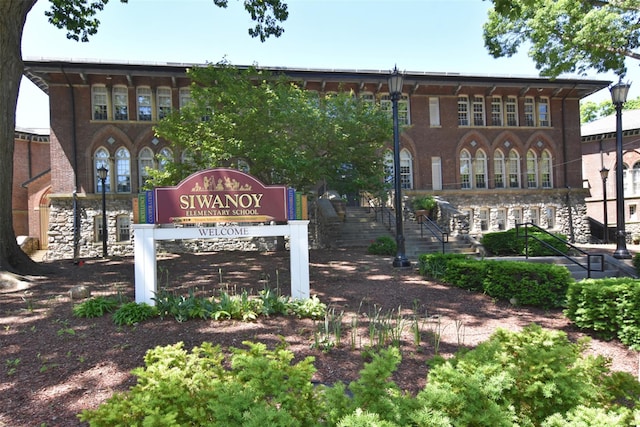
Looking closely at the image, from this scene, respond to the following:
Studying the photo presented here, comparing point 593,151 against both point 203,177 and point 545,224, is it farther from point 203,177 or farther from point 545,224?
point 203,177

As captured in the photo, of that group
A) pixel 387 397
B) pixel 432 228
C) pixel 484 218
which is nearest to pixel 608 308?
pixel 387 397

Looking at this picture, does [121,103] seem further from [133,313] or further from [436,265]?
[436,265]

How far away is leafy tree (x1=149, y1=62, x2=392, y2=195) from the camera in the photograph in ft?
42.8

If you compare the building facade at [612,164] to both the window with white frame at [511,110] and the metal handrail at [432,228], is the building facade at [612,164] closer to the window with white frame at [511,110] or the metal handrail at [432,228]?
the window with white frame at [511,110]

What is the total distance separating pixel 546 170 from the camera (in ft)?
79.8

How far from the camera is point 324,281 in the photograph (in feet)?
30.5

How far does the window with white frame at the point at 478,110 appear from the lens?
23.6 m

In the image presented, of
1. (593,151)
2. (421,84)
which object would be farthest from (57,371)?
(593,151)

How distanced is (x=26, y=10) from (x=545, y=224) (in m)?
26.9

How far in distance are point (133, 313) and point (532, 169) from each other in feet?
82.6

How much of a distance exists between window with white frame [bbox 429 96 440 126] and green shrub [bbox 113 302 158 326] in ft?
67.9

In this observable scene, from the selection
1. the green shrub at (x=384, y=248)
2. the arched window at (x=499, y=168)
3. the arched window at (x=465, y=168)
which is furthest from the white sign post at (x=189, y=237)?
the arched window at (x=499, y=168)

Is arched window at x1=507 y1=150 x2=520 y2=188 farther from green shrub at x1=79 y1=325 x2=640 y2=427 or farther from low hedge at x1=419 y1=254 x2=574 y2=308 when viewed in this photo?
green shrub at x1=79 y1=325 x2=640 y2=427

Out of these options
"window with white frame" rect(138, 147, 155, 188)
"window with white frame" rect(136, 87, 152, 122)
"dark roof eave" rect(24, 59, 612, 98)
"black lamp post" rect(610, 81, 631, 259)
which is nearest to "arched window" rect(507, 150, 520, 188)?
"dark roof eave" rect(24, 59, 612, 98)
